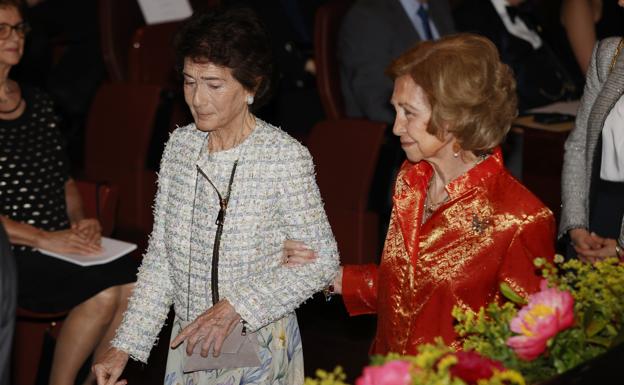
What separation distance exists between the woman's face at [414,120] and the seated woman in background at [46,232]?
65.8 inches

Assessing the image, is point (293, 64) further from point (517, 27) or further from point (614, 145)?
point (614, 145)

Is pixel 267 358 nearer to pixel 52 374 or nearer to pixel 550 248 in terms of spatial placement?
pixel 550 248

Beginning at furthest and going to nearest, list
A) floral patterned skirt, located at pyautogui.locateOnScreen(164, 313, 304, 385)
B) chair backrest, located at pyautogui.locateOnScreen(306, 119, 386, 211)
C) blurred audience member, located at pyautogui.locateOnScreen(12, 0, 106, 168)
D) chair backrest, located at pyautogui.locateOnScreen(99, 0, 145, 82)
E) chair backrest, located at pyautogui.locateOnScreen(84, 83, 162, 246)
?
blurred audience member, located at pyautogui.locateOnScreen(12, 0, 106, 168) → chair backrest, located at pyautogui.locateOnScreen(99, 0, 145, 82) → chair backrest, located at pyautogui.locateOnScreen(84, 83, 162, 246) → chair backrest, located at pyautogui.locateOnScreen(306, 119, 386, 211) → floral patterned skirt, located at pyautogui.locateOnScreen(164, 313, 304, 385)

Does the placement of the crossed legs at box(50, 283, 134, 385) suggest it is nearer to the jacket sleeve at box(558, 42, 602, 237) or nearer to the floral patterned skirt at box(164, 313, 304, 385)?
the floral patterned skirt at box(164, 313, 304, 385)

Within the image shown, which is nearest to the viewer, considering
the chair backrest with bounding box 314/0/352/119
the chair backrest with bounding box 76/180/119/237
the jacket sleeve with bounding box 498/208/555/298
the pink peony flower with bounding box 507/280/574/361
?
the pink peony flower with bounding box 507/280/574/361

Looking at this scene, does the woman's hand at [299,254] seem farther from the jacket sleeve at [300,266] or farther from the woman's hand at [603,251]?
the woman's hand at [603,251]

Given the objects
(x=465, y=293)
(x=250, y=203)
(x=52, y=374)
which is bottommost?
(x=52, y=374)

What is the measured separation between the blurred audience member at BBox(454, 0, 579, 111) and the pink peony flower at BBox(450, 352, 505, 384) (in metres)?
3.83

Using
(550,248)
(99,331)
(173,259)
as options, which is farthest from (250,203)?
(99,331)

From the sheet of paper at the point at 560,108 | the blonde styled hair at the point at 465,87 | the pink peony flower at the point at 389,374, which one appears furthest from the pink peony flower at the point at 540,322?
the sheet of paper at the point at 560,108

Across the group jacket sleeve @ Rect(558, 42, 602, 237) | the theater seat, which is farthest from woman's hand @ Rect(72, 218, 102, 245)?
jacket sleeve @ Rect(558, 42, 602, 237)

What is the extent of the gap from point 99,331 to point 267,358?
1.33 metres

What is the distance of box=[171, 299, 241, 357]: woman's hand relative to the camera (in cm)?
248

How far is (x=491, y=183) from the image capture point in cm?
250
